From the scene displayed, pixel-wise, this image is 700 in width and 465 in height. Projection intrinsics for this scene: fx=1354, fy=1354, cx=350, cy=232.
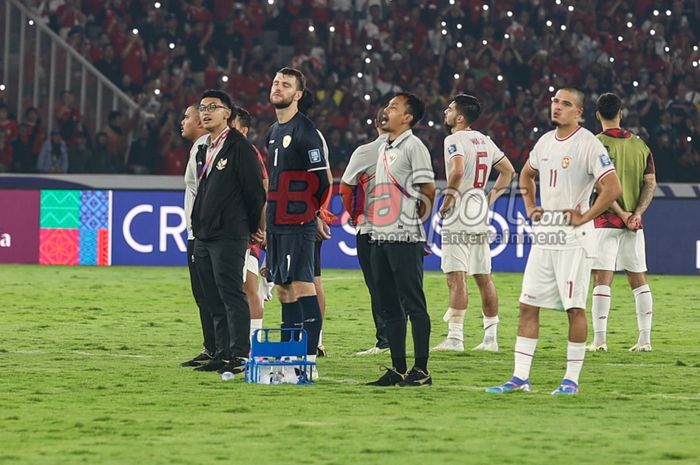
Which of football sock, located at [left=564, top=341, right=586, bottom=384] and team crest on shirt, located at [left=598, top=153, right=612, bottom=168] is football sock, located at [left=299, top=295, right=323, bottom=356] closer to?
football sock, located at [left=564, top=341, right=586, bottom=384]

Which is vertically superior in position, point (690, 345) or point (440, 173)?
point (440, 173)

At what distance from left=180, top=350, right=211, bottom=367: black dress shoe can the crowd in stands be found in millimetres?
13431

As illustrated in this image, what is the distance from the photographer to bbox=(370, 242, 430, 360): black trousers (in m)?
9.94

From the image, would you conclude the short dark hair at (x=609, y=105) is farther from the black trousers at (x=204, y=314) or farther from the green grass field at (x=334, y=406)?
the black trousers at (x=204, y=314)

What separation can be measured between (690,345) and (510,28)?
16.9 m

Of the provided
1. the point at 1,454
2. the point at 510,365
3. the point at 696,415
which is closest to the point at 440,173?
the point at 510,365

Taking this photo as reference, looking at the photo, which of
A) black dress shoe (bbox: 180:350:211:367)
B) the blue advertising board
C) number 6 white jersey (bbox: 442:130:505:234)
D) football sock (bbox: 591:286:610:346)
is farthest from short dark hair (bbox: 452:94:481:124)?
the blue advertising board

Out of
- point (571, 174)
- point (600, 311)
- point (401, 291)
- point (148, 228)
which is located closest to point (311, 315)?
point (401, 291)

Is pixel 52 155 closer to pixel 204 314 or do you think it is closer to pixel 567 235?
pixel 204 314

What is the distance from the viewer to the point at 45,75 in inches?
1011

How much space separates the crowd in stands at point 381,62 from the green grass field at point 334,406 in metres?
10.7

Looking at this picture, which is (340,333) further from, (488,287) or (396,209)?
(396,209)

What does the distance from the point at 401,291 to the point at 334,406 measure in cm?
138

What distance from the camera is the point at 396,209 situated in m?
9.91
